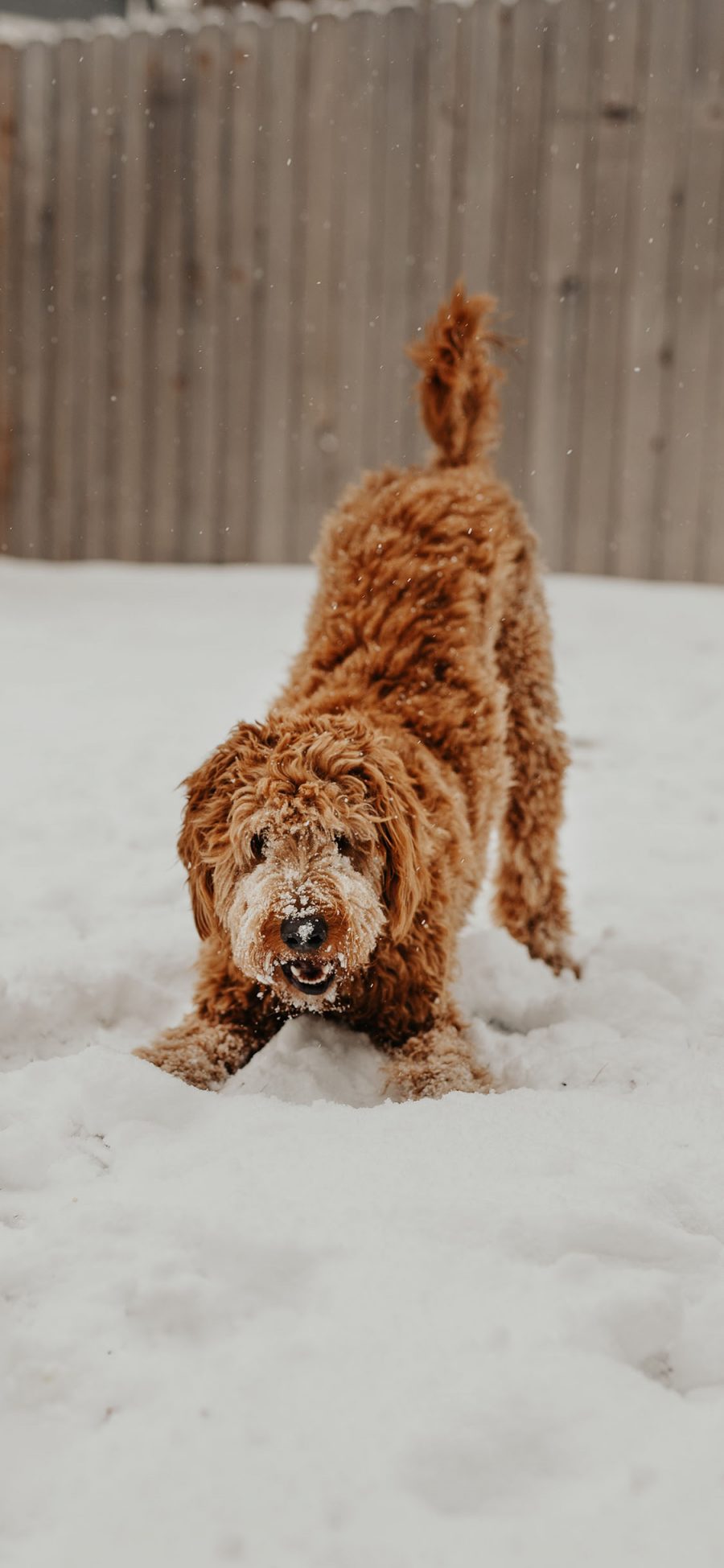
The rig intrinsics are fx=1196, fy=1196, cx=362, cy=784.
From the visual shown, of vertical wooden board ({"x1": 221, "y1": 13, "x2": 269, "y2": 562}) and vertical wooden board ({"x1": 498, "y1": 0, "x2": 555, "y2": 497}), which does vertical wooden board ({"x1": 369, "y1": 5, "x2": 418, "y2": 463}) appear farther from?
vertical wooden board ({"x1": 221, "y1": 13, "x2": 269, "y2": 562})

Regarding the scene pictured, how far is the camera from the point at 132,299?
7.61 meters

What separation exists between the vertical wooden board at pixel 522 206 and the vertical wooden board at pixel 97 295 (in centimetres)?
257

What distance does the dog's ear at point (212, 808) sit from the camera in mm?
2732

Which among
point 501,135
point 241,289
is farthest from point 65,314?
point 501,135

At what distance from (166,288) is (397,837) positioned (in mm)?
5977

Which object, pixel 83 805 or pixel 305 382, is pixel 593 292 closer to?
pixel 305 382

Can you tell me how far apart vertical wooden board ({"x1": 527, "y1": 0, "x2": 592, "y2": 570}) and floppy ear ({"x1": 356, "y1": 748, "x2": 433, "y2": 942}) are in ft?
15.2

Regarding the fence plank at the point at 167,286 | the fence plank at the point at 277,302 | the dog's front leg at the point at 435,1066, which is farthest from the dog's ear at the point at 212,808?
the fence plank at the point at 167,286

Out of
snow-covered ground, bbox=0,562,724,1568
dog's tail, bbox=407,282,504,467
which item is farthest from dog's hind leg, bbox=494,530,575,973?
dog's tail, bbox=407,282,504,467

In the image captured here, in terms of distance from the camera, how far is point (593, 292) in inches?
267

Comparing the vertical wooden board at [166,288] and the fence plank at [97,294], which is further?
the fence plank at [97,294]

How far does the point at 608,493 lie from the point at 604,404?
496 mm

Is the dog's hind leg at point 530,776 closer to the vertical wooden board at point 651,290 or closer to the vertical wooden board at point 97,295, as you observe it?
the vertical wooden board at point 651,290

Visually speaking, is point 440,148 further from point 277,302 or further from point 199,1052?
point 199,1052
